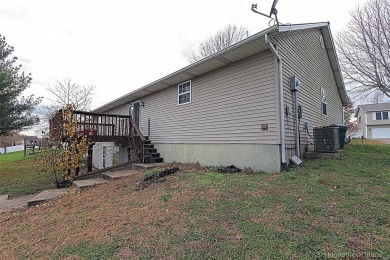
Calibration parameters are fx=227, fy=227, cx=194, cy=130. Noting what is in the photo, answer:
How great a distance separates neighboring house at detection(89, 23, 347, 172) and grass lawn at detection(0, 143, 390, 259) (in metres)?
1.44

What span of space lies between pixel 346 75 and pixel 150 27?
10.8 metres

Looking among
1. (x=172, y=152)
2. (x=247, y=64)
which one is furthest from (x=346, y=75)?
(x=172, y=152)

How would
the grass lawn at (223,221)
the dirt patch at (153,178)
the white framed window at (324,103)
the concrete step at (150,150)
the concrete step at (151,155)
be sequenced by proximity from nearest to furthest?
the grass lawn at (223,221)
the dirt patch at (153,178)
the concrete step at (151,155)
the white framed window at (324,103)
the concrete step at (150,150)

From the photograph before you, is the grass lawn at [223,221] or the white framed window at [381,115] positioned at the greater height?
the white framed window at [381,115]

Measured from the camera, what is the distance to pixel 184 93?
30.9 feet

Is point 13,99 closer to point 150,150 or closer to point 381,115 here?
point 150,150

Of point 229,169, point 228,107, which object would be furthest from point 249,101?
point 229,169

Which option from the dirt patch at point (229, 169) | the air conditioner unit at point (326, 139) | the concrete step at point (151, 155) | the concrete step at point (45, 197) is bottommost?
the concrete step at point (45, 197)

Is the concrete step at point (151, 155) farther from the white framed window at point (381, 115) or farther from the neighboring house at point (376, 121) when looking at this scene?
the white framed window at point (381, 115)

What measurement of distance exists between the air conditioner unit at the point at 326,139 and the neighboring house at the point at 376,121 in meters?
30.1

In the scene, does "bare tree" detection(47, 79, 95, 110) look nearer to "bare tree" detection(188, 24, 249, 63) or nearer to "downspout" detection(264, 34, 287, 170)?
"bare tree" detection(188, 24, 249, 63)

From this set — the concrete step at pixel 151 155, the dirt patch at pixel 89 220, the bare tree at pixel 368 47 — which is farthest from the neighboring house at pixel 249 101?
the dirt patch at pixel 89 220

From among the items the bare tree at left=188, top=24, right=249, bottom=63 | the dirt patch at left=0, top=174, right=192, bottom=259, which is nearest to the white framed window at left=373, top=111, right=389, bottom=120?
the bare tree at left=188, top=24, right=249, bottom=63

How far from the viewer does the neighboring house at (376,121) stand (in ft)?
98.1
